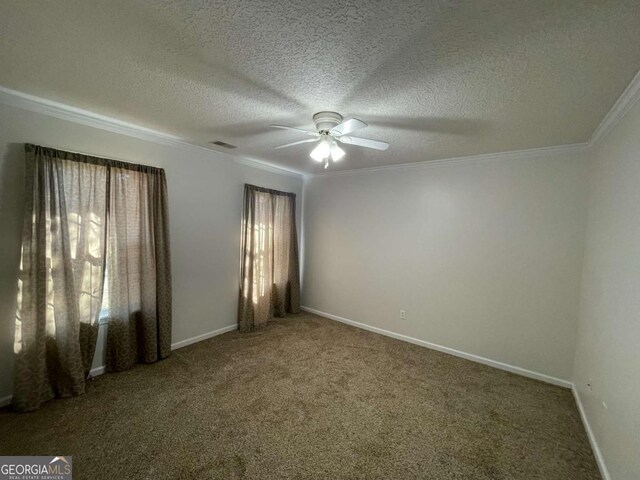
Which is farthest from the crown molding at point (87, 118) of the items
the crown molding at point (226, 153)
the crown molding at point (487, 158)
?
the crown molding at point (487, 158)

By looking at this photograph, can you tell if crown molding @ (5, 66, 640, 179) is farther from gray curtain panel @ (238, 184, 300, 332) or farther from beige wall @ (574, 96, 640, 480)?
gray curtain panel @ (238, 184, 300, 332)

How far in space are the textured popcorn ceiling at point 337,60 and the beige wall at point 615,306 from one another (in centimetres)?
42

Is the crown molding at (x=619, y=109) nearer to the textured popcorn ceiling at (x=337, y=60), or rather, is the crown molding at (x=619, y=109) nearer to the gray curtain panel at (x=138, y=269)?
the textured popcorn ceiling at (x=337, y=60)

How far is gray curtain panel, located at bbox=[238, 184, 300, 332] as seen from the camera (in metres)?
3.71

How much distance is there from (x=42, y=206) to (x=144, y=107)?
114cm

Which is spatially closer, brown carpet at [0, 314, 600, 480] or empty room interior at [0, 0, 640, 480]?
empty room interior at [0, 0, 640, 480]

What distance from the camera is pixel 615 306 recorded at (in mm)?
1708

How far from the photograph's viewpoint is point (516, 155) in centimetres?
280

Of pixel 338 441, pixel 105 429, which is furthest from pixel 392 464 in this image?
pixel 105 429

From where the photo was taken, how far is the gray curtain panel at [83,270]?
2033mm

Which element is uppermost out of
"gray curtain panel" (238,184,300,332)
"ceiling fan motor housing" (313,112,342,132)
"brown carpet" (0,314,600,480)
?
"ceiling fan motor housing" (313,112,342,132)

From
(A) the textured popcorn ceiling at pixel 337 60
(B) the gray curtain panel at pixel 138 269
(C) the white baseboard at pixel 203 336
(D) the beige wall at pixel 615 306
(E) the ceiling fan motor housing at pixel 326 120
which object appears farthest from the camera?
(C) the white baseboard at pixel 203 336

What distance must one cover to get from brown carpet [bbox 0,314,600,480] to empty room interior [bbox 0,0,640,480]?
2 centimetres

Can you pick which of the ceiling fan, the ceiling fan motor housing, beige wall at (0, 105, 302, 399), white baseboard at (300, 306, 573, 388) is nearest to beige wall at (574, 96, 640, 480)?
white baseboard at (300, 306, 573, 388)
